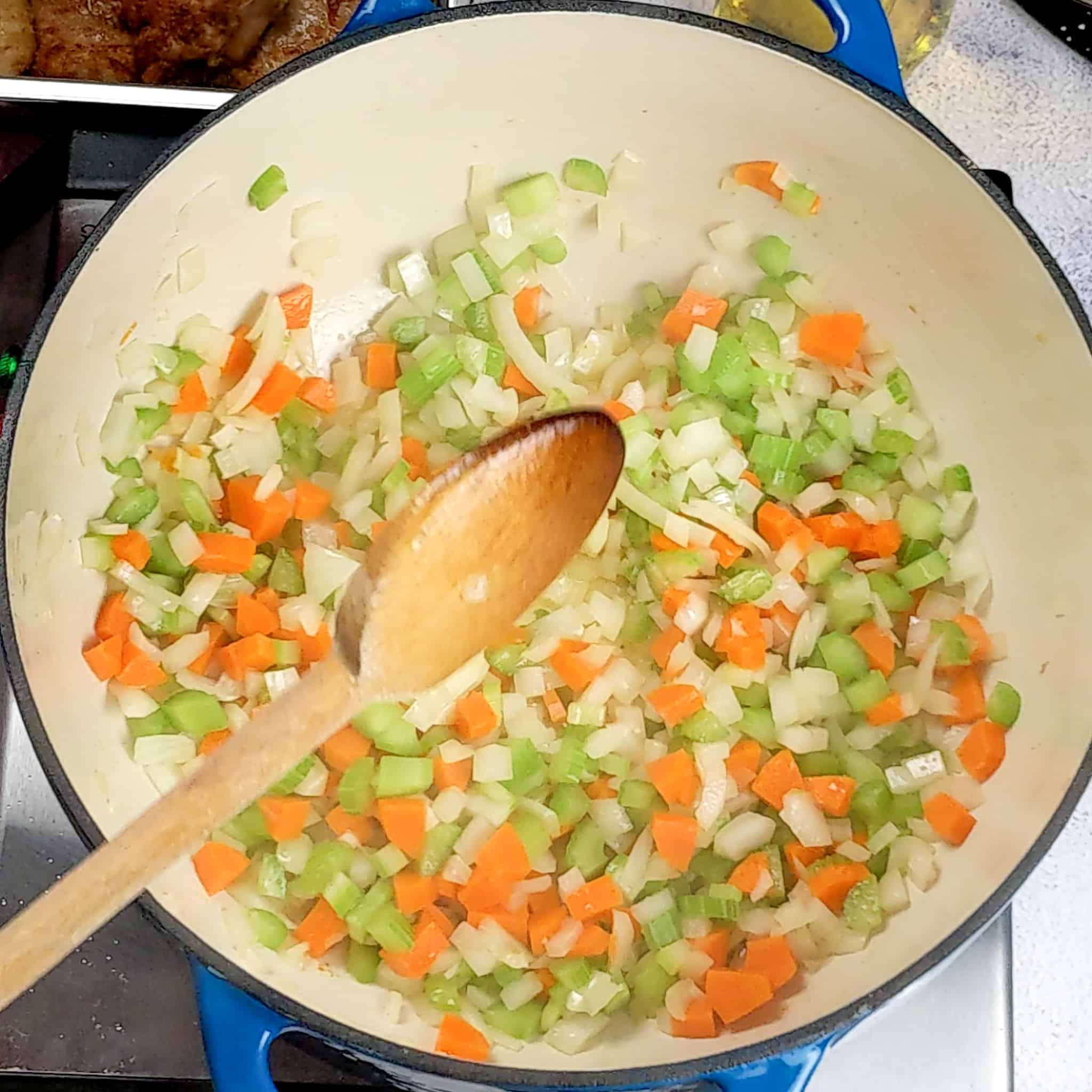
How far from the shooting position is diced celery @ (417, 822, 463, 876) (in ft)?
3.18

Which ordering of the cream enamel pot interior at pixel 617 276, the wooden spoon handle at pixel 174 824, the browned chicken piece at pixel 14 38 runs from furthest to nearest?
the browned chicken piece at pixel 14 38 → the cream enamel pot interior at pixel 617 276 → the wooden spoon handle at pixel 174 824

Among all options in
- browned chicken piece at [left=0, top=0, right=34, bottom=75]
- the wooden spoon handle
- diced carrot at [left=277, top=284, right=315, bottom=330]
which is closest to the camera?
the wooden spoon handle

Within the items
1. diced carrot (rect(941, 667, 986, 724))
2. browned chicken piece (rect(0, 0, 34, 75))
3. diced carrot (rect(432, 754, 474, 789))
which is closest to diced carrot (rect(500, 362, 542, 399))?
diced carrot (rect(432, 754, 474, 789))

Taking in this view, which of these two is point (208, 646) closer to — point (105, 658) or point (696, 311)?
point (105, 658)

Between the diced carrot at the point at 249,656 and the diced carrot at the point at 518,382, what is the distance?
0.35 metres

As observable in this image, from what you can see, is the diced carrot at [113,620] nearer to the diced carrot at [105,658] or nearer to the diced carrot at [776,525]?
the diced carrot at [105,658]

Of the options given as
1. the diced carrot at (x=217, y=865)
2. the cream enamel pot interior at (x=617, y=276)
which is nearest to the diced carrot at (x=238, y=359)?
the cream enamel pot interior at (x=617, y=276)

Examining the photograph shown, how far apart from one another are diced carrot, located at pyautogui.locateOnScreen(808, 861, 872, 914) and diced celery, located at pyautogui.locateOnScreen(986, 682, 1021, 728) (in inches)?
6.6

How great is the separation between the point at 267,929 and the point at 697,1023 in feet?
1.13

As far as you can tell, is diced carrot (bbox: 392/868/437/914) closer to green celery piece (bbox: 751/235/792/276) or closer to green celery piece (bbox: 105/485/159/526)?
green celery piece (bbox: 105/485/159/526)

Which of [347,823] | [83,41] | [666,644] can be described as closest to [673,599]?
[666,644]

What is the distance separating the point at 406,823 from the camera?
0.96 meters

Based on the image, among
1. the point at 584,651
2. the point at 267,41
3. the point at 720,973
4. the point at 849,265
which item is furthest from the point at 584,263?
the point at 720,973

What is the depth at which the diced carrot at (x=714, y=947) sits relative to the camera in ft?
3.06
